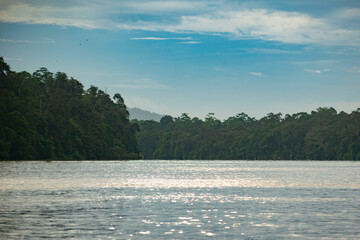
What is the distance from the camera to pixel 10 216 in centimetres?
4091

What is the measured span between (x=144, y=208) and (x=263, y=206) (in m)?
9.60

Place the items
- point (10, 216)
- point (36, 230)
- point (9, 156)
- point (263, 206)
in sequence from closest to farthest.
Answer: point (36, 230) < point (10, 216) < point (263, 206) < point (9, 156)

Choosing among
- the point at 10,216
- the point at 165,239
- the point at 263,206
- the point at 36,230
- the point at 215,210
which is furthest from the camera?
the point at 263,206

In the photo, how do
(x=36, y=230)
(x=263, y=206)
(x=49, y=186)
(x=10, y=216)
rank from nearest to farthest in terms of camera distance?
(x=36, y=230), (x=10, y=216), (x=263, y=206), (x=49, y=186)

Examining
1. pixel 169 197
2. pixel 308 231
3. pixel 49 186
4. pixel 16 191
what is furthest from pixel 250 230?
pixel 49 186

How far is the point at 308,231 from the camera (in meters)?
35.0

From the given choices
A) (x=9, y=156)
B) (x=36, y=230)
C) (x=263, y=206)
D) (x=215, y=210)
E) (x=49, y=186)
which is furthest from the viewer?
(x=9, y=156)

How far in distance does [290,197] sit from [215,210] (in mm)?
15054

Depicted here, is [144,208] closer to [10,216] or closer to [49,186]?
[10,216]

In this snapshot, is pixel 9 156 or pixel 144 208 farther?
pixel 9 156

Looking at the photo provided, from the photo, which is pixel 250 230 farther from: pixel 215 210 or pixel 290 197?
pixel 290 197

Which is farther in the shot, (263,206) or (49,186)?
(49,186)

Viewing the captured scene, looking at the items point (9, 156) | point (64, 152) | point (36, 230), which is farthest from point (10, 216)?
point (64, 152)

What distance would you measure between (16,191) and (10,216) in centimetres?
2292
